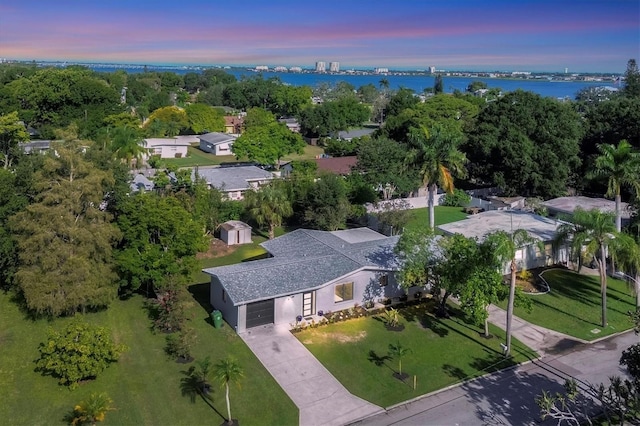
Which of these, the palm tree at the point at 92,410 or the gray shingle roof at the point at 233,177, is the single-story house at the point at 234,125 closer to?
the gray shingle roof at the point at 233,177

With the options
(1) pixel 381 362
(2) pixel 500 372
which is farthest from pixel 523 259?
(1) pixel 381 362

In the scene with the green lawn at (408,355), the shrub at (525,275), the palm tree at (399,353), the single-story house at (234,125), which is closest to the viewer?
the green lawn at (408,355)

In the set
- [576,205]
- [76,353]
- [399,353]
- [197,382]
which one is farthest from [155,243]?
[576,205]

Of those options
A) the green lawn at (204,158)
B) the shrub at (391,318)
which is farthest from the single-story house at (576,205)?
the green lawn at (204,158)

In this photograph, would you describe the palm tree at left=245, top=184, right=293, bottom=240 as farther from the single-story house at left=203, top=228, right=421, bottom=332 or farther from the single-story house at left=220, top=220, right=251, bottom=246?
the single-story house at left=203, top=228, right=421, bottom=332

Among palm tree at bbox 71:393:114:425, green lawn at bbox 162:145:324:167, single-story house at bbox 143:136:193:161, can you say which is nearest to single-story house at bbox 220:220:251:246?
palm tree at bbox 71:393:114:425
